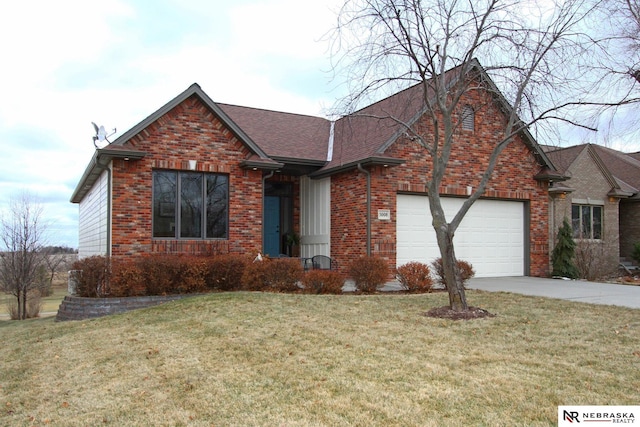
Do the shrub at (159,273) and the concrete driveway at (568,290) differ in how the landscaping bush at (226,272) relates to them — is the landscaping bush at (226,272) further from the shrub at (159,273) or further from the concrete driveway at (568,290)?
the concrete driveway at (568,290)

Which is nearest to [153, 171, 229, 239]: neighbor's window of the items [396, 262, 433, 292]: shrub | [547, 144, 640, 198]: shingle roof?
[396, 262, 433, 292]: shrub

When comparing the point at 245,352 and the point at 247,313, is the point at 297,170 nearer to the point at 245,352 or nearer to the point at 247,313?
the point at 247,313

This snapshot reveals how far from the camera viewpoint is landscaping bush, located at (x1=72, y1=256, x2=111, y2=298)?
10.4 meters

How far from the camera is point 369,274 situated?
1148cm

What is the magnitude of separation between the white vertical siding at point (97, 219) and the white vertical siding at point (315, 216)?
621 centimetres

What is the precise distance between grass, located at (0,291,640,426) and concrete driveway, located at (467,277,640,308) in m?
1.53

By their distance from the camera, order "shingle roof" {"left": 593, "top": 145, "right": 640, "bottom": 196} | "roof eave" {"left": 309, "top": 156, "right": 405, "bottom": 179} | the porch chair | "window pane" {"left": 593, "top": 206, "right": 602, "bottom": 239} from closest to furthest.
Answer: "roof eave" {"left": 309, "top": 156, "right": 405, "bottom": 179} < the porch chair < "window pane" {"left": 593, "top": 206, "right": 602, "bottom": 239} < "shingle roof" {"left": 593, "top": 145, "right": 640, "bottom": 196}

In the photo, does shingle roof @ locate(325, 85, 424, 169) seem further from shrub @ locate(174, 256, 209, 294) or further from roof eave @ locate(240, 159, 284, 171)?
shrub @ locate(174, 256, 209, 294)

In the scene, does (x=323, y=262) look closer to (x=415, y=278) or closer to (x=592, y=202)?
(x=415, y=278)

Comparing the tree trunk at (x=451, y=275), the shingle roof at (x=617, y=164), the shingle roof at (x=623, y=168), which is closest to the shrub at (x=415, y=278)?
the tree trunk at (x=451, y=275)

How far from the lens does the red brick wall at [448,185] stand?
46.1ft

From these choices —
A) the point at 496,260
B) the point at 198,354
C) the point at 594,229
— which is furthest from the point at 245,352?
the point at 594,229

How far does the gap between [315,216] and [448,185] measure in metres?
4.28

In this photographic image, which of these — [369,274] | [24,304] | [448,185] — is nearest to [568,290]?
[448,185]
